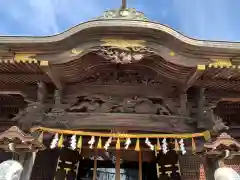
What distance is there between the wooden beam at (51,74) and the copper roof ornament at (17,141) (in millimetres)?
1152

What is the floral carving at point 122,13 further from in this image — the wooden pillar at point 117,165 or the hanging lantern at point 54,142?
the wooden pillar at point 117,165

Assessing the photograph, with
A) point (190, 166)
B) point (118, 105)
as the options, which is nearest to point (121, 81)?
point (118, 105)

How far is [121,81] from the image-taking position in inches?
249

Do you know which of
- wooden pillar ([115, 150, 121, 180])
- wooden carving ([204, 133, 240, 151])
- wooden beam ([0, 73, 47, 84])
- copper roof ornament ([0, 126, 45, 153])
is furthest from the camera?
wooden pillar ([115, 150, 121, 180])

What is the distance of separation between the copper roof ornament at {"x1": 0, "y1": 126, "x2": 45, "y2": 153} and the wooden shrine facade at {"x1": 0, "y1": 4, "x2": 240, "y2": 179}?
0.70 meters

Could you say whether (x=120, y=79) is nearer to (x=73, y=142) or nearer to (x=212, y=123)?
(x=73, y=142)

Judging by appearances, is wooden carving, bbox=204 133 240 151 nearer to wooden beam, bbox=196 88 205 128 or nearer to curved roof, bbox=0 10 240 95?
wooden beam, bbox=196 88 205 128

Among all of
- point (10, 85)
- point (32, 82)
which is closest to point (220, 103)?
point (32, 82)

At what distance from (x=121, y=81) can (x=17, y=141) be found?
2280 millimetres

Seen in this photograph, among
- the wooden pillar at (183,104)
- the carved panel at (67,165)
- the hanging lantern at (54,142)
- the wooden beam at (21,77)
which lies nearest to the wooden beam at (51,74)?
the wooden beam at (21,77)

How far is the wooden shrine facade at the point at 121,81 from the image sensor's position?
5.57 m

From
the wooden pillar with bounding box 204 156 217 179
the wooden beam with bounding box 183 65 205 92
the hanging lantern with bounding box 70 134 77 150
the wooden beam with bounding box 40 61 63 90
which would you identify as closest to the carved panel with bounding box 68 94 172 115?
the wooden beam with bounding box 40 61 63 90

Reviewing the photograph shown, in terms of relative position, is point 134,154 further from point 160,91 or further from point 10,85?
point 10,85

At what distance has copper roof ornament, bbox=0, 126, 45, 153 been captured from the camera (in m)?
4.91
